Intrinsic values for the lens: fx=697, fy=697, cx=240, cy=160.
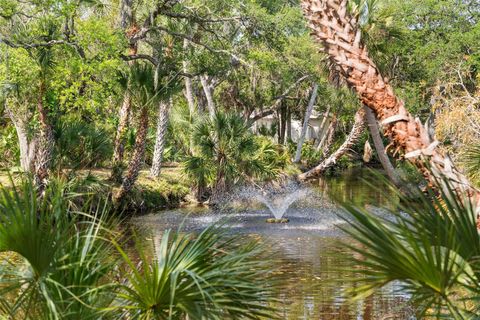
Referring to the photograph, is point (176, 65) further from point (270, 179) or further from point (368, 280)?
point (368, 280)

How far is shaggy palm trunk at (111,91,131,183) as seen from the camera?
22078 mm

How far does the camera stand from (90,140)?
67.8 ft

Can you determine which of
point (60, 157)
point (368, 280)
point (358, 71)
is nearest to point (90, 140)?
point (60, 157)

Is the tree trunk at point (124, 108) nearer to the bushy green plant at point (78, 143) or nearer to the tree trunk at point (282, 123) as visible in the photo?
the bushy green plant at point (78, 143)

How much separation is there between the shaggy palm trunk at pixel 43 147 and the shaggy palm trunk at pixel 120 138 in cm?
298

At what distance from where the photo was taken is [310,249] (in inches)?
603

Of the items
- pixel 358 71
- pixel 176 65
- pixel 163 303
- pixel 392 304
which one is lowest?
pixel 392 304

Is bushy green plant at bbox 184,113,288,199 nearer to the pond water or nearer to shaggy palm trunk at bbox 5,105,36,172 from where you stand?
the pond water

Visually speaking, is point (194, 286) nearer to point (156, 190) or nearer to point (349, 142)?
point (156, 190)

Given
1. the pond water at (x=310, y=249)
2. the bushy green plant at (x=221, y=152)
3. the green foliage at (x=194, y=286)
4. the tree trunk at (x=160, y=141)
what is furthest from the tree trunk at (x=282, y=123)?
the green foliage at (x=194, y=286)

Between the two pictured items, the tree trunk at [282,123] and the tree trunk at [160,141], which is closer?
the tree trunk at [160,141]

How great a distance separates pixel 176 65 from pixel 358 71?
1828 centimetres

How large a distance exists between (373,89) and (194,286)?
6.56 ft

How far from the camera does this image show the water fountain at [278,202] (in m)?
20.5
